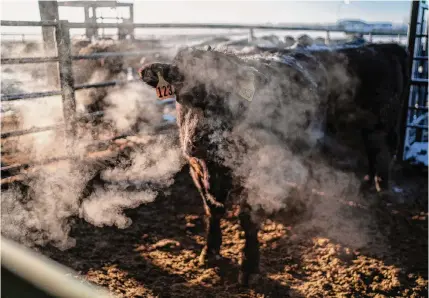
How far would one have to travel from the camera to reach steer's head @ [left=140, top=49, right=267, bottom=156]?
8.92 ft

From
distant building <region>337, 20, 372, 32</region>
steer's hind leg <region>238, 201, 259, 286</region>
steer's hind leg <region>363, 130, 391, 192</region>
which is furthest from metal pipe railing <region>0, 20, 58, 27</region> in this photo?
distant building <region>337, 20, 372, 32</region>

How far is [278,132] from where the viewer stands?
11.5ft

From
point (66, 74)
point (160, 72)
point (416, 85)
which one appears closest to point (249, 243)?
point (160, 72)

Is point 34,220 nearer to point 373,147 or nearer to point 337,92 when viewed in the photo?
point 337,92

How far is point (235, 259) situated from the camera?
3.40 m

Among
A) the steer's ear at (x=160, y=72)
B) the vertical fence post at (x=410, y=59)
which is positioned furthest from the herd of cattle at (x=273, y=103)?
the vertical fence post at (x=410, y=59)

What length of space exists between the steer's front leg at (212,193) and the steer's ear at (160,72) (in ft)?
2.21

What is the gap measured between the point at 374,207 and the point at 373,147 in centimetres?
97

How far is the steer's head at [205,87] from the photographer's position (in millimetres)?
2719

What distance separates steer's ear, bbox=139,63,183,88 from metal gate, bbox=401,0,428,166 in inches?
177

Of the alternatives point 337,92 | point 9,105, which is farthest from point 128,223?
point 9,105

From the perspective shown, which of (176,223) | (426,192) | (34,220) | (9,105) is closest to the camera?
(34,220)

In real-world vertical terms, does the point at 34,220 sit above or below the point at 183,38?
below

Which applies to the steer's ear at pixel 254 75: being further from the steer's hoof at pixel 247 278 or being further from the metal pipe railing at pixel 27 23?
the metal pipe railing at pixel 27 23
